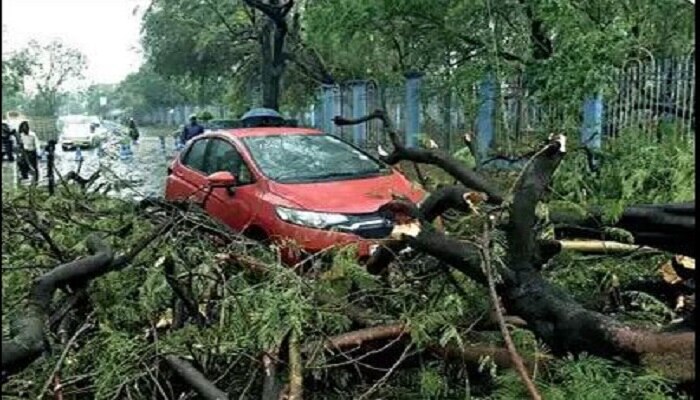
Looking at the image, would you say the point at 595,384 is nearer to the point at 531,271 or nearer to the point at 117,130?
the point at 531,271

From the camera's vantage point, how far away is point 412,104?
53.5 feet

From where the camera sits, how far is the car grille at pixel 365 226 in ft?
18.9

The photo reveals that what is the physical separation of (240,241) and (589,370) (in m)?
2.29

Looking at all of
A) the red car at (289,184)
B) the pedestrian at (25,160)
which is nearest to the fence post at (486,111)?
the red car at (289,184)

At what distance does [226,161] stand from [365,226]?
204 cm

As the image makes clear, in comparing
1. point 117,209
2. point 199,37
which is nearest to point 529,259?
point 117,209

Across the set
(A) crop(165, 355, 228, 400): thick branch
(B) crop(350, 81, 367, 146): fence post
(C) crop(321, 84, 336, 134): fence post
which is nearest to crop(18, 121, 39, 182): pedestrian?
(A) crop(165, 355, 228, 400): thick branch

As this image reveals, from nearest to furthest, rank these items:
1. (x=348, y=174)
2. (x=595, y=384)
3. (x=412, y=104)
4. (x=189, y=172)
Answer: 1. (x=595, y=384)
2. (x=348, y=174)
3. (x=189, y=172)
4. (x=412, y=104)

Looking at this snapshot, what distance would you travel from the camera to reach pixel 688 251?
6.40 feet

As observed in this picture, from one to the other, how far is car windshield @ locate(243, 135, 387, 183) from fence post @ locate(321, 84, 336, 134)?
14918mm

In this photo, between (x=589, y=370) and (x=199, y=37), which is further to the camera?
(x=199, y=37)

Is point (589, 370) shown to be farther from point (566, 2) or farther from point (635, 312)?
point (566, 2)

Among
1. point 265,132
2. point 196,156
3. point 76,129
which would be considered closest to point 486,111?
point 265,132

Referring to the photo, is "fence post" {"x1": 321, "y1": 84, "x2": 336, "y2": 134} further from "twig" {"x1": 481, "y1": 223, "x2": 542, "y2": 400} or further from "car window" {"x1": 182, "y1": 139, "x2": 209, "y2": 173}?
"twig" {"x1": 481, "y1": 223, "x2": 542, "y2": 400}
